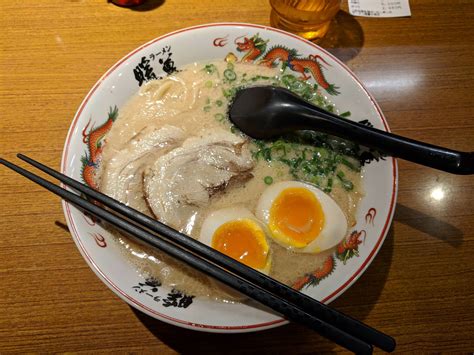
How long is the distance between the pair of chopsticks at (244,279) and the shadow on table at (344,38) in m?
1.25

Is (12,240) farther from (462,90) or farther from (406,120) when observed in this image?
(462,90)

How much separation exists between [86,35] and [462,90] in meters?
1.81

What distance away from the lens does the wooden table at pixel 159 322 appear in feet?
3.98

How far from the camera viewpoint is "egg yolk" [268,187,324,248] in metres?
1.26

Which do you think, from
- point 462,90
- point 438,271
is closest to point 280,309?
point 438,271

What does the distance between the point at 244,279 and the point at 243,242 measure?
0.78 ft

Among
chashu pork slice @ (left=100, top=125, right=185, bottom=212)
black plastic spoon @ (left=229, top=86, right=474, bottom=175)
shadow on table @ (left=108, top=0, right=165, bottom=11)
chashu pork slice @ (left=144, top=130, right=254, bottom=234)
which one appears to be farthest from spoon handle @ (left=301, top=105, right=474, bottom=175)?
shadow on table @ (left=108, top=0, right=165, bottom=11)

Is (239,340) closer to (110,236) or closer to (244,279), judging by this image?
(244,279)

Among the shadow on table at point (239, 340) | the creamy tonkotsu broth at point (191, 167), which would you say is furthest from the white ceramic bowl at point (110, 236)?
the shadow on table at point (239, 340)

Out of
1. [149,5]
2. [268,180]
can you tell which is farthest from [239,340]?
[149,5]

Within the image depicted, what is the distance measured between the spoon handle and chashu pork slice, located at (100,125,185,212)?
527mm

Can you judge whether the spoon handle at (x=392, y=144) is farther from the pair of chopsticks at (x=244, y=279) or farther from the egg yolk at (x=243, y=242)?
the pair of chopsticks at (x=244, y=279)

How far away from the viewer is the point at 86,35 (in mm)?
1790

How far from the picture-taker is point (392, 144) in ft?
3.96
